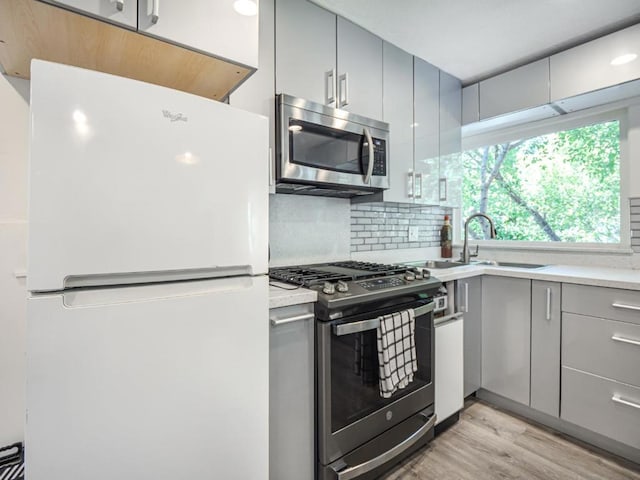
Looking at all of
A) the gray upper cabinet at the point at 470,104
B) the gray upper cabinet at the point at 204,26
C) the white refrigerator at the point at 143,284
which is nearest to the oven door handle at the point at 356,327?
the white refrigerator at the point at 143,284

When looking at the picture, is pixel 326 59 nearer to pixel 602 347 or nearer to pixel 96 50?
pixel 96 50

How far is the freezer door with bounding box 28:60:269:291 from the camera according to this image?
0.77m

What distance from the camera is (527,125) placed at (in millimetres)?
2668

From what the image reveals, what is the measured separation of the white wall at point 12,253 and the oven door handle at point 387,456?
1223mm

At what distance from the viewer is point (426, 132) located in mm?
2404

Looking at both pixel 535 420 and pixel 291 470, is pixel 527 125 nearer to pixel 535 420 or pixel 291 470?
pixel 535 420

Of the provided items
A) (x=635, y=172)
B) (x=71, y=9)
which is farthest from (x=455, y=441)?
(x=71, y=9)

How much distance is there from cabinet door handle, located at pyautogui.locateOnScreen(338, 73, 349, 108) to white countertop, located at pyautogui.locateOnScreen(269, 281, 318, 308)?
1.08 m

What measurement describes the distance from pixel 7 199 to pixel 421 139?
2.29 m

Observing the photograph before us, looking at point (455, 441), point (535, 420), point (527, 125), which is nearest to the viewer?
point (455, 441)

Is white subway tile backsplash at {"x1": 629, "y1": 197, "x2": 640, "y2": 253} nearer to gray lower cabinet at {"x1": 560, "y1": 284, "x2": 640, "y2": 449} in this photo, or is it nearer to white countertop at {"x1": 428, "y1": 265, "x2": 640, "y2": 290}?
white countertop at {"x1": 428, "y1": 265, "x2": 640, "y2": 290}

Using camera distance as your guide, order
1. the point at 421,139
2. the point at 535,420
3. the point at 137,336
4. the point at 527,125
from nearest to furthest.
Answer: the point at 137,336, the point at 535,420, the point at 421,139, the point at 527,125

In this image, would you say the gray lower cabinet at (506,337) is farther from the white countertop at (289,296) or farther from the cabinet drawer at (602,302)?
the white countertop at (289,296)

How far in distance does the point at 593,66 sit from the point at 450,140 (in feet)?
3.05
